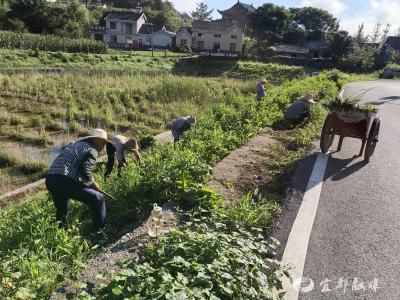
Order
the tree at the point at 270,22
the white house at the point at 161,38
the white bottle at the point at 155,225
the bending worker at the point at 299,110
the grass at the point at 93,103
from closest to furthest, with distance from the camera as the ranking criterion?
1. the white bottle at the point at 155,225
2. the bending worker at the point at 299,110
3. the grass at the point at 93,103
4. the white house at the point at 161,38
5. the tree at the point at 270,22

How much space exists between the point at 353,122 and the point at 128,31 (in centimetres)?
5849

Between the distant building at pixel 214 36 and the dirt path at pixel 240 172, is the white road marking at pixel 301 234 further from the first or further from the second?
the distant building at pixel 214 36

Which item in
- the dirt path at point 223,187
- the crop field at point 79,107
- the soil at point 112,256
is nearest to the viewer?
the soil at point 112,256

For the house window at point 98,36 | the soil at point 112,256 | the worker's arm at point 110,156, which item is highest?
the soil at point 112,256

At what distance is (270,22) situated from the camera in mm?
65000

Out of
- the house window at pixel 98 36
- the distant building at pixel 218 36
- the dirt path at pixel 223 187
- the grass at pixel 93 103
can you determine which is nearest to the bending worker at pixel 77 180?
the dirt path at pixel 223 187

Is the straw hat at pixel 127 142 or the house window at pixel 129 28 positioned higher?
the house window at pixel 129 28

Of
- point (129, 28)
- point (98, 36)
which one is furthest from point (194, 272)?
point (129, 28)

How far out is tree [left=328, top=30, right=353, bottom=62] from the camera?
49594 millimetres

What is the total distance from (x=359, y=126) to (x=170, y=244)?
18.5ft

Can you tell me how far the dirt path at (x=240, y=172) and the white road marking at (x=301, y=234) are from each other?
0.78 meters

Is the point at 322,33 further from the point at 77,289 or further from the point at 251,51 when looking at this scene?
the point at 77,289

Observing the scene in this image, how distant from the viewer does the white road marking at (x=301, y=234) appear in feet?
12.2

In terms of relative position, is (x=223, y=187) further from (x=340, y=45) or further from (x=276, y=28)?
(x=276, y=28)
